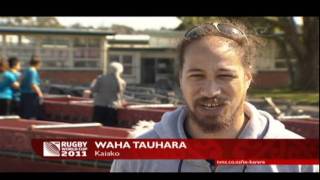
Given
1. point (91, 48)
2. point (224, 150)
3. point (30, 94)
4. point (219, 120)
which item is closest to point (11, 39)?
point (91, 48)

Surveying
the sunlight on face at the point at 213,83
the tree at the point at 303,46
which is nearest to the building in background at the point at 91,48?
the tree at the point at 303,46

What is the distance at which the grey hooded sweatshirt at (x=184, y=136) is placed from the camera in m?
2.32

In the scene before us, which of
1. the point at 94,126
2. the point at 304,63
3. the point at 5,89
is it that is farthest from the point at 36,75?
the point at 304,63

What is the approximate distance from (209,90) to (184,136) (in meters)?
0.18

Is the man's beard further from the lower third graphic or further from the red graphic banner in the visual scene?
the lower third graphic

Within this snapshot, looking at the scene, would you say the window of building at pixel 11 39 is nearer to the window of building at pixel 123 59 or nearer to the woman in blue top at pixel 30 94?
the window of building at pixel 123 59

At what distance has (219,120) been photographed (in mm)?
2352

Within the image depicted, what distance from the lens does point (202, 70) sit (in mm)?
2373

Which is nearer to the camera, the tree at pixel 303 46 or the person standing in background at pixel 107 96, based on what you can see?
the tree at pixel 303 46

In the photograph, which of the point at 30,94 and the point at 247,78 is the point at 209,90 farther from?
the point at 30,94

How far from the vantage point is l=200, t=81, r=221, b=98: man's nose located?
93.3 inches

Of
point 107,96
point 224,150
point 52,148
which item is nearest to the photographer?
point 224,150
